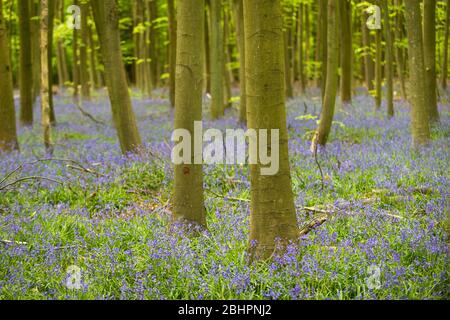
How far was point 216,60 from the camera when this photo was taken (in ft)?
50.1

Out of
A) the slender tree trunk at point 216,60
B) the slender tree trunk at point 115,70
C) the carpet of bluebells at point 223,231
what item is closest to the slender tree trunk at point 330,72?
the carpet of bluebells at point 223,231

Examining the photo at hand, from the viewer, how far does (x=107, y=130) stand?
14.8m

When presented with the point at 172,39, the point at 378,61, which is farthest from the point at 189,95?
the point at 172,39

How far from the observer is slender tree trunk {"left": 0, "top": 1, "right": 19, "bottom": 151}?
1111cm

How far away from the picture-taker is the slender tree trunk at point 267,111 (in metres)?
4.43

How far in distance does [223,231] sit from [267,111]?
5.98ft

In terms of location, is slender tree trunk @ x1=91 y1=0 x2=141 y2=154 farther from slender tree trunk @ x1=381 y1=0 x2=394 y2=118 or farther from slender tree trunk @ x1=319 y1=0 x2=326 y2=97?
slender tree trunk @ x1=381 y1=0 x2=394 y2=118

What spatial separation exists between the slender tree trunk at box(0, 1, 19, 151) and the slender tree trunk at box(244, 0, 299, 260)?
26.8 feet

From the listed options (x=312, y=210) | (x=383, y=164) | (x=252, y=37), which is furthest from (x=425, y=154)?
(x=252, y=37)

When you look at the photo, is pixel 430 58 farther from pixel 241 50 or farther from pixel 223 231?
pixel 223 231

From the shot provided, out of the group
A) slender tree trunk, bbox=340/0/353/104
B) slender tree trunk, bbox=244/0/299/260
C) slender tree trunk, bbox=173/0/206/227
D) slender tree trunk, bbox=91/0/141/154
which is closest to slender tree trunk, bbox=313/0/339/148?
slender tree trunk, bbox=91/0/141/154
